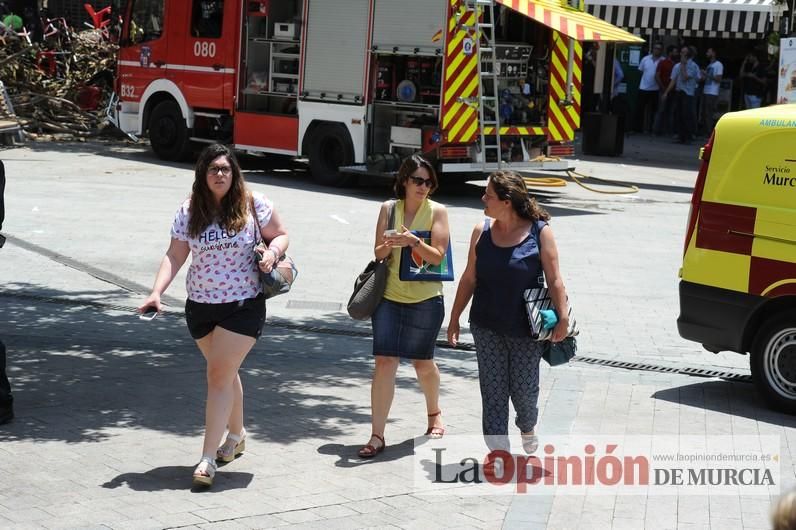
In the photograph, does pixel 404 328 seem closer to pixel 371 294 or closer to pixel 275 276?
pixel 371 294

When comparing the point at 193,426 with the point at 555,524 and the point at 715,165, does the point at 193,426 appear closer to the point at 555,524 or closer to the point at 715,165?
the point at 555,524

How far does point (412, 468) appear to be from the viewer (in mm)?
6438

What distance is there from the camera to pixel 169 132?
68.4 ft

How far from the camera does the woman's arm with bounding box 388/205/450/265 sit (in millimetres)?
6398

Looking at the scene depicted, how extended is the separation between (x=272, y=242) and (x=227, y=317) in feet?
1.39

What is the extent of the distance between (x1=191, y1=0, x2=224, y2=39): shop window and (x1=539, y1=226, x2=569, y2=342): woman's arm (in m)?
14.4

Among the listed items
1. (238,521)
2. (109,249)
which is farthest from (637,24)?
(238,521)

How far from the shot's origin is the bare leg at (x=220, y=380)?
6000 millimetres

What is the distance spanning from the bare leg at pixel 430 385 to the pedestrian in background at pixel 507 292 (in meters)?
0.49

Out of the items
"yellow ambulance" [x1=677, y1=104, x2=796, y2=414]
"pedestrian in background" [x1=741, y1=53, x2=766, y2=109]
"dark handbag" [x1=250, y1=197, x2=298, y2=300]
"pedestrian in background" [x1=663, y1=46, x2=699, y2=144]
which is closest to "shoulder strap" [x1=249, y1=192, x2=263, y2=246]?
"dark handbag" [x1=250, y1=197, x2=298, y2=300]

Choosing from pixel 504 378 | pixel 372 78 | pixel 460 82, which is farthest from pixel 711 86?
pixel 504 378

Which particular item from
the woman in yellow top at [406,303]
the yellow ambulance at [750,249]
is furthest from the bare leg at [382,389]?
the yellow ambulance at [750,249]

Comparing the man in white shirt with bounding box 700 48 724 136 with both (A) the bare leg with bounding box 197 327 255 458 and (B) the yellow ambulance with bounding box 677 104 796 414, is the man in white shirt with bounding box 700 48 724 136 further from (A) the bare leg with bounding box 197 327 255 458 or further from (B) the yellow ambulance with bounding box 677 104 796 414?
(A) the bare leg with bounding box 197 327 255 458

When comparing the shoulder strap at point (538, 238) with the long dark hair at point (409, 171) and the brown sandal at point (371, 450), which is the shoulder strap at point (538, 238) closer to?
the long dark hair at point (409, 171)
